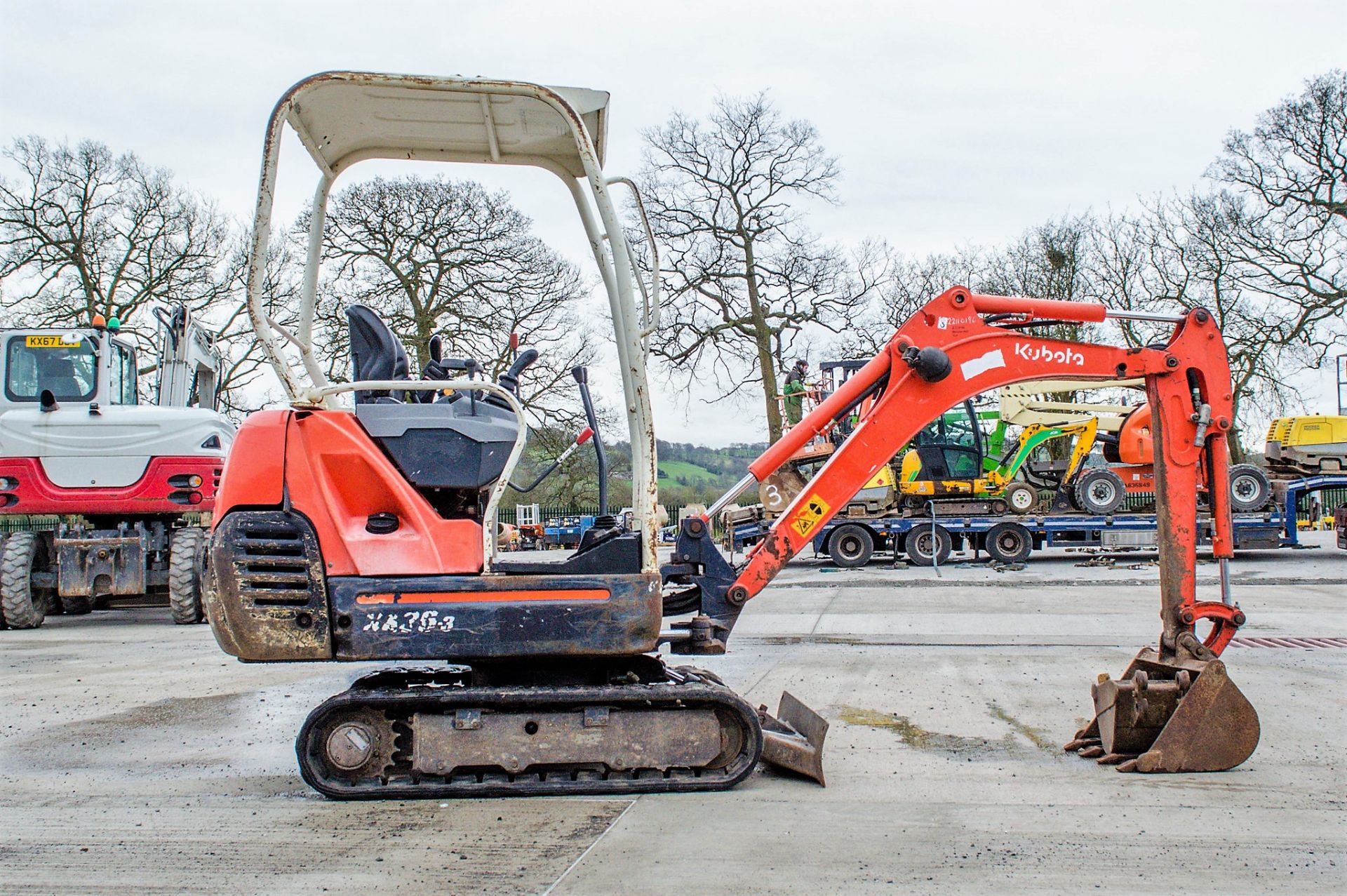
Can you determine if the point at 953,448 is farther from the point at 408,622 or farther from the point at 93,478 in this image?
the point at 408,622

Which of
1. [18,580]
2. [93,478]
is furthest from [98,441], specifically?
[18,580]

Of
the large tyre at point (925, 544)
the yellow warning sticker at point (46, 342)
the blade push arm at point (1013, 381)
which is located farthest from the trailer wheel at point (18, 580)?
the large tyre at point (925, 544)

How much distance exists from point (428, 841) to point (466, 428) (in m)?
1.69

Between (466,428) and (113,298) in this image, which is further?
(113,298)

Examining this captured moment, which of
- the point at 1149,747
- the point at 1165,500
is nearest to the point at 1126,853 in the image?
the point at 1149,747

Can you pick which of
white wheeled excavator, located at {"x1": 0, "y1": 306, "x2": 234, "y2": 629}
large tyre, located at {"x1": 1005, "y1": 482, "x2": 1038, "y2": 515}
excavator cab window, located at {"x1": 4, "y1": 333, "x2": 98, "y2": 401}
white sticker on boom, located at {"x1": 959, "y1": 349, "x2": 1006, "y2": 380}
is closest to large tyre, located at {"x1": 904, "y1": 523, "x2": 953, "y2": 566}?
large tyre, located at {"x1": 1005, "y1": 482, "x2": 1038, "y2": 515}

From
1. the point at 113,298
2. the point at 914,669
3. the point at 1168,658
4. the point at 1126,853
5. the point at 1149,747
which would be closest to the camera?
the point at 1126,853

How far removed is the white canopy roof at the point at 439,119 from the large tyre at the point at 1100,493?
16598mm

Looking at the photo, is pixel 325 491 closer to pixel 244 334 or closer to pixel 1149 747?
pixel 1149 747

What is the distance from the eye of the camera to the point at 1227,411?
5688 millimetres

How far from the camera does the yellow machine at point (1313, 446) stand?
63.7 feet

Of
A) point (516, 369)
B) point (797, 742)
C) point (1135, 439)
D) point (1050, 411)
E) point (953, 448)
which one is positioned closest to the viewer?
point (516, 369)

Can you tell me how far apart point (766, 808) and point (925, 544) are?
15.6 meters

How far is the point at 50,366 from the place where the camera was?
12.3m
